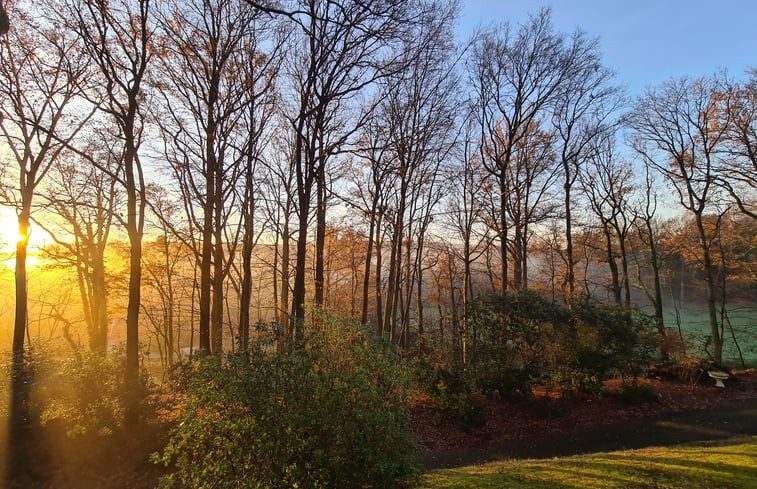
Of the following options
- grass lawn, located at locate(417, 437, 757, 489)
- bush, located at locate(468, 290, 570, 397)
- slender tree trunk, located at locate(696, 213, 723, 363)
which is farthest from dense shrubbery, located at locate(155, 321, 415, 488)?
slender tree trunk, located at locate(696, 213, 723, 363)

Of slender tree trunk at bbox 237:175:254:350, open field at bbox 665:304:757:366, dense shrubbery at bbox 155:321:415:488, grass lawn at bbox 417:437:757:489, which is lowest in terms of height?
open field at bbox 665:304:757:366

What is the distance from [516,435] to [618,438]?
2.45m

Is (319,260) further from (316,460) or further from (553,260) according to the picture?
(553,260)

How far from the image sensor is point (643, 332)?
39.4ft

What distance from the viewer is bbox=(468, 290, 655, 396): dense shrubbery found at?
11.2 metres

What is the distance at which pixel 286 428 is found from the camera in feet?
13.6

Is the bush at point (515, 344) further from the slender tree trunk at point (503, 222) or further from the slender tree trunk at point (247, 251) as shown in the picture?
the slender tree trunk at point (247, 251)

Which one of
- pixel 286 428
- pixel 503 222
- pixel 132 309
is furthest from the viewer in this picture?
pixel 503 222

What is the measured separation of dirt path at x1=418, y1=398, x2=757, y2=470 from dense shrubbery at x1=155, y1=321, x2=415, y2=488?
4478 mm

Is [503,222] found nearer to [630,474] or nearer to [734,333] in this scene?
[630,474]

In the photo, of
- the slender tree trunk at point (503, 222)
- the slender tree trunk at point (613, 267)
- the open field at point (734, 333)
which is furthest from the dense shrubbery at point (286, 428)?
the slender tree trunk at point (613, 267)

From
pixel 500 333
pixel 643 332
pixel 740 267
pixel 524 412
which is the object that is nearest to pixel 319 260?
pixel 500 333

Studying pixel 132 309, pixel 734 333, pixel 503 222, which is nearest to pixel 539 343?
pixel 503 222

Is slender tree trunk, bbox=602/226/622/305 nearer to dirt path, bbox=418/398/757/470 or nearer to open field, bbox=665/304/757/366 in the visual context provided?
open field, bbox=665/304/757/366
